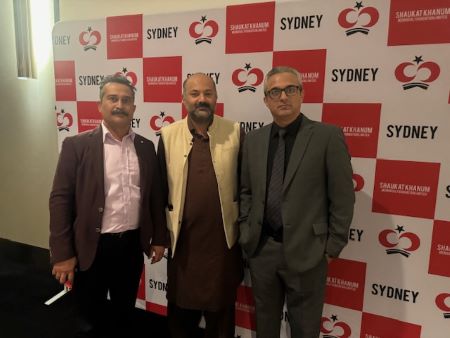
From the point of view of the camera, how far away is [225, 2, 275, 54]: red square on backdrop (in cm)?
182

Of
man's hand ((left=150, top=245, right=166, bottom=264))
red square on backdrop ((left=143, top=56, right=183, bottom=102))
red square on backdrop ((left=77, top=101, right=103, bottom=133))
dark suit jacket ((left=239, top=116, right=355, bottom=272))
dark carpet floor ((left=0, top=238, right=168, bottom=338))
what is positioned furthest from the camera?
red square on backdrop ((left=77, top=101, right=103, bottom=133))

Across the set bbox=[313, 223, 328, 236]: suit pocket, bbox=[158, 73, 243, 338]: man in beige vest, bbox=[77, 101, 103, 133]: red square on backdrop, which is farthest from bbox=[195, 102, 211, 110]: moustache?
bbox=[77, 101, 103, 133]: red square on backdrop

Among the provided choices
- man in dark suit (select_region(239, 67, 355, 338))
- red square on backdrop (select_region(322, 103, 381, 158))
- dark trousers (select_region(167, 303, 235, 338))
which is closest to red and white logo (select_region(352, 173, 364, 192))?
red square on backdrop (select_region(322, 103, 381, 158))

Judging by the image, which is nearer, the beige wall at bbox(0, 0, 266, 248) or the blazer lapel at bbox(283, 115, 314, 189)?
the blazer lapel at bbox(283, 115, 314, 189)

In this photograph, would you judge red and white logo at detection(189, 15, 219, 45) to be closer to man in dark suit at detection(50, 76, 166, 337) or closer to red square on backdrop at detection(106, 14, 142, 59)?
red square on backdrop at detection(106, 14, 142, 59)

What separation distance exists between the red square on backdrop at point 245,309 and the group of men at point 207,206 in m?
0.29

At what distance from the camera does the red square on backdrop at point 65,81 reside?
7.87 feet

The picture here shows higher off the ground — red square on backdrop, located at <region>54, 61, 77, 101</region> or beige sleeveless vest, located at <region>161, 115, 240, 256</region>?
red square on backdrop, located at <region>54, 61, 77, 101</region>

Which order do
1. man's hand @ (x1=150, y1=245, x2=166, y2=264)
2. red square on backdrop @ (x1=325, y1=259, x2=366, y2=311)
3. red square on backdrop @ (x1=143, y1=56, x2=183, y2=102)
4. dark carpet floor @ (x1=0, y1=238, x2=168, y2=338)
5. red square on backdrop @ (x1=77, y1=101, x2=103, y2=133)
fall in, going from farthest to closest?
red square on backdrop @ (x1=77, y1=101, x2=103, y2=133), dark carpet floor @ (x1=0, y1=238, x2=168, y2=338), red square on backdrop @ (x1=143, y1=56, x2=183, y2=102), red square on backdrop @ (x1=325, y1=259, x2=366, y2=311), man's hand @ (x1=150, y1=245, x2=166, y2=264)

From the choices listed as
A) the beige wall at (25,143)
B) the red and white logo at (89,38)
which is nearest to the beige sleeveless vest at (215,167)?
the red and white logo at (89,38)

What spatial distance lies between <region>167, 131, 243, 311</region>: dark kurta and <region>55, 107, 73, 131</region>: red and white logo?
51.6 inches

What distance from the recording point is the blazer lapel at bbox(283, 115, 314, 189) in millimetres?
1454

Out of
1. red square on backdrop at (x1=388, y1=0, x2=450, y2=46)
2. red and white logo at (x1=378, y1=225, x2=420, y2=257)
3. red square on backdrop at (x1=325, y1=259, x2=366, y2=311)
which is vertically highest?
red square on backdrop at (x1=388, y1=0, x2=450, y2=46)

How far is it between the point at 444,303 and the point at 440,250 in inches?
11.4
